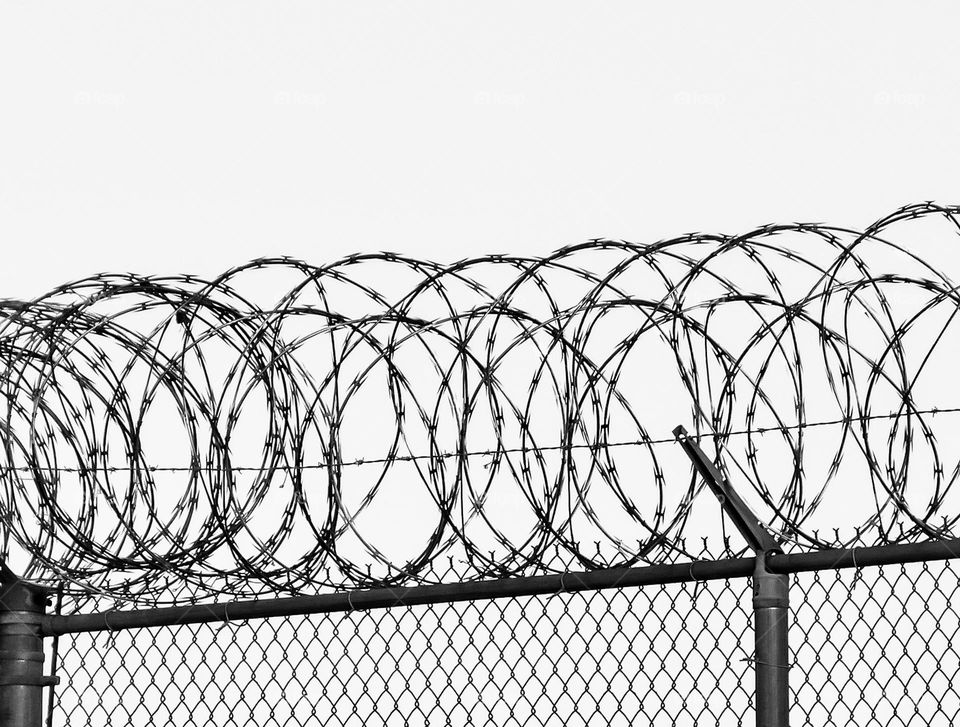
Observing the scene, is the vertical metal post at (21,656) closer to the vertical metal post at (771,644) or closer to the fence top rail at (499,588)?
the fence top rail at (499,588)

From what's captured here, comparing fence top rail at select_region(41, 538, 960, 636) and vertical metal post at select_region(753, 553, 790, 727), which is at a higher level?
fence top rail at select_region(41, 538, 960, 636)

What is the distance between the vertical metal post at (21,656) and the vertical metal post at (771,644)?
3.36 meters

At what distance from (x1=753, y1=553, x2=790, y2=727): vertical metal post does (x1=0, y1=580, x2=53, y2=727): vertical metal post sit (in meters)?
3.36

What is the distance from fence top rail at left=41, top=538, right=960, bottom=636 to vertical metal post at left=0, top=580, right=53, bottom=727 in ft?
0.29

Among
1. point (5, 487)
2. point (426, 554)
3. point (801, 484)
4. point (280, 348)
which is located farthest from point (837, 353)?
point (5, 487)

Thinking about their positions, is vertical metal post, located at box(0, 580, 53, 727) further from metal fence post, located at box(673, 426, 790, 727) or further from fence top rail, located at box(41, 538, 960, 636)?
metal fence post, located at box(673, 426, 790, 727)

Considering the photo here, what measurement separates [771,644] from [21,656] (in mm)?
3495

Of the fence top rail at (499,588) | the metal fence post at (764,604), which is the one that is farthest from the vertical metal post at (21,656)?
the metal fence post at (764,604)

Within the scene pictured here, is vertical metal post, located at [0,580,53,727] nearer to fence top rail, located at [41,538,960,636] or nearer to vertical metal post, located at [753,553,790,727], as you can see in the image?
fence top rail, located at [41,538,960,636]

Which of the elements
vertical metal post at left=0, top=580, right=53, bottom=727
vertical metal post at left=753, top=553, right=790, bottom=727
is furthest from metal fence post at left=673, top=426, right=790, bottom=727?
vertical metal post at left=0, top=580, right=53, bottom=727

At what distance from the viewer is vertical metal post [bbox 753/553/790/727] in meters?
5.84

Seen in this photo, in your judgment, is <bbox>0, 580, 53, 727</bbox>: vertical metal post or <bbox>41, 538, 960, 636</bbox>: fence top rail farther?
<bbox>0, 580, 53, 727</bbox>: vertical metal post

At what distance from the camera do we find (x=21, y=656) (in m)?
7.43

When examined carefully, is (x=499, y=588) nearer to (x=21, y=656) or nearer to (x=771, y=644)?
(x=771, y=644)
